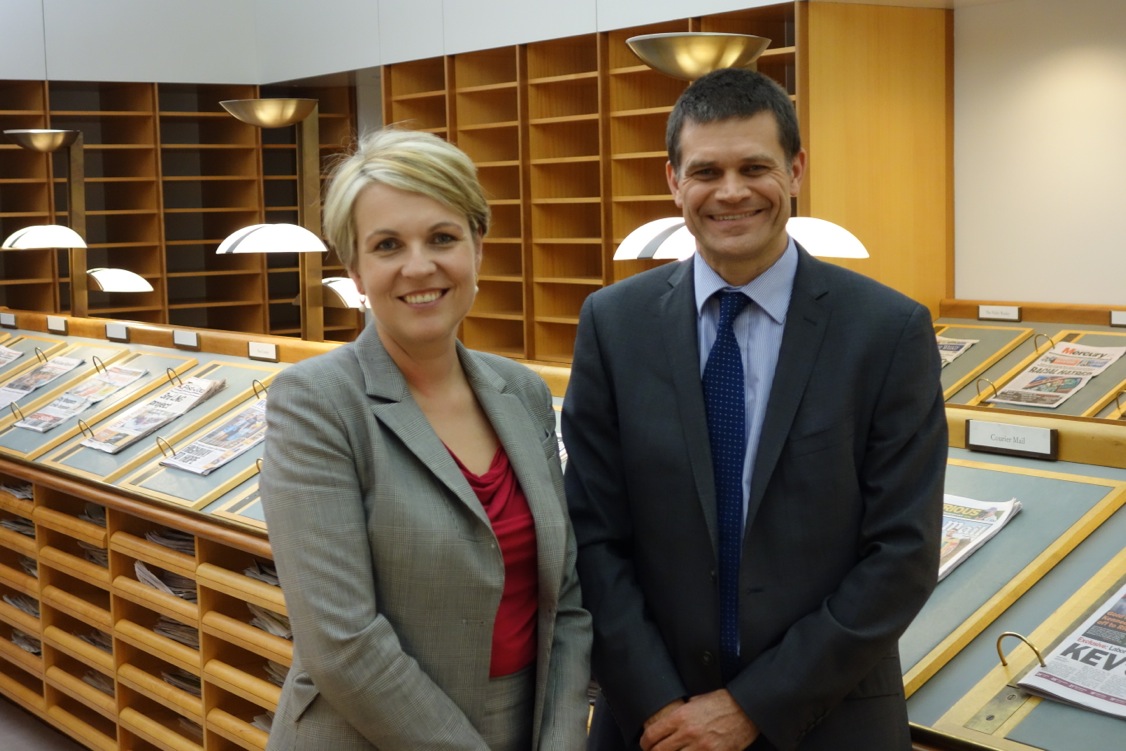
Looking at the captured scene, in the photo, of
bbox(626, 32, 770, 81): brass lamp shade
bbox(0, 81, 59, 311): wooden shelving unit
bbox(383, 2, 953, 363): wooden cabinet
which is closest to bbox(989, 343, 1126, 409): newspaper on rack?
bbox(383, 2, 953, 363): wooden cabinet

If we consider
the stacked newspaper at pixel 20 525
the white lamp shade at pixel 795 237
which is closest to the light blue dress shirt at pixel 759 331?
the white lamp shade at pixel 795 237

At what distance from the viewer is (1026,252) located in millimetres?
6785

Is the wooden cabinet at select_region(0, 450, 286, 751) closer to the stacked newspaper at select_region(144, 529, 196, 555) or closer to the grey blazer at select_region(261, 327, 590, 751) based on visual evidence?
the stacked newspaper at select_region(144, 529, 196, 555)

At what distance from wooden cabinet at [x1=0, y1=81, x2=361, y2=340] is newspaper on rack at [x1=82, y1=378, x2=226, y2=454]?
5.71 meters

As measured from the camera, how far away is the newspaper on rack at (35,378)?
14.9ft

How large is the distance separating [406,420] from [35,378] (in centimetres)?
357

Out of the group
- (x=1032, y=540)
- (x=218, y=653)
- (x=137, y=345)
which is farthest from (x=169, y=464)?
(x=1032, y=540)

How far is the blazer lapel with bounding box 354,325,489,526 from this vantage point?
5.07 ft

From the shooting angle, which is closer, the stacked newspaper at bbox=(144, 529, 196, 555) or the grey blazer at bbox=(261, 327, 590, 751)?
the grey blazer at bbox=(261, 327, 590, 751)

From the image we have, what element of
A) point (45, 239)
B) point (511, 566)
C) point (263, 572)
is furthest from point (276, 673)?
point (45, 239)

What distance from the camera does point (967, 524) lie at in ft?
7.26

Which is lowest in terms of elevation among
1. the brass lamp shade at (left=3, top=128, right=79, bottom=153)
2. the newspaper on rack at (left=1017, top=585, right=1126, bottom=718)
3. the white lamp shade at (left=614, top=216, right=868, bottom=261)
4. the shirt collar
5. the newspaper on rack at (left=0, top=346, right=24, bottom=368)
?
the newspaper on rack at (left=1017, top=585, right=1126, bottom=718)

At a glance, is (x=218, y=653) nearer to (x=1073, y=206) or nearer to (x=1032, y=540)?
(x=1032, y=540)

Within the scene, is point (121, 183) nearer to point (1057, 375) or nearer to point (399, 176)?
point (1057, 375)
